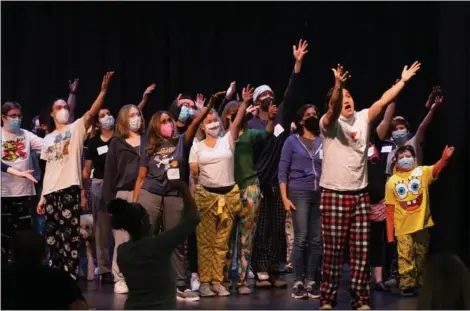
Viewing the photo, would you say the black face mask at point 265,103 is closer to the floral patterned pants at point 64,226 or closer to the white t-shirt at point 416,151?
the white t-shirt at point 416,151

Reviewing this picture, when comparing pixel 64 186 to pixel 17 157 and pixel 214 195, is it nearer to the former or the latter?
pixel 17 157

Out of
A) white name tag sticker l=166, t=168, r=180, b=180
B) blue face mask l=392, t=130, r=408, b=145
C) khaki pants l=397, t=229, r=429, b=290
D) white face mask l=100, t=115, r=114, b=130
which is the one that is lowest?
khaki pants l=397, t=229, r=429, b=290

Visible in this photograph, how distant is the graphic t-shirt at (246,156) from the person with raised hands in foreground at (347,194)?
A: 962 mm

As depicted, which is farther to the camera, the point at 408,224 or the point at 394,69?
the point at 394,69

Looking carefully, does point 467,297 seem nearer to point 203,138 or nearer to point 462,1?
point 203,138

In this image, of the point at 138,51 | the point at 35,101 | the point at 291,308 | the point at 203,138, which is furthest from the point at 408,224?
the point at 35,101

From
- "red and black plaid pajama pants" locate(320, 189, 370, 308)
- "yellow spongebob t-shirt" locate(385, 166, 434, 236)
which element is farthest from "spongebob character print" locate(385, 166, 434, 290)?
"red and black plaid pajama pants" locate(320, 189, 370, 308)

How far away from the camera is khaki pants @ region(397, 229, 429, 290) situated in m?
6.38

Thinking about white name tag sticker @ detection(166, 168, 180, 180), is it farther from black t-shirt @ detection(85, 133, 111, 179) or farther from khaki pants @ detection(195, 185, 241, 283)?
black t-shirt @ detection(85, 133, 111, 179)

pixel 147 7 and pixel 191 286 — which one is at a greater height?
pixel 147 7

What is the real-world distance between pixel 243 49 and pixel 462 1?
8.46 feet

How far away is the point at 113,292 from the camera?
6.65m

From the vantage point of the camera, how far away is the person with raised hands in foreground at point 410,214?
6367mm

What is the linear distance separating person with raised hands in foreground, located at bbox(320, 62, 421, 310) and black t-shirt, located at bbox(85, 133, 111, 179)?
234 centimetres
